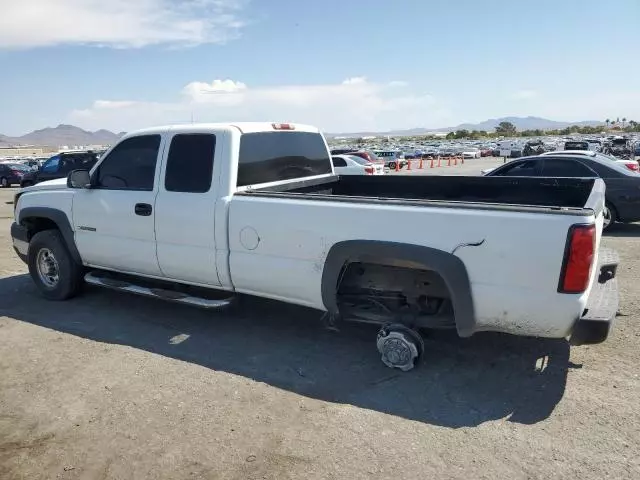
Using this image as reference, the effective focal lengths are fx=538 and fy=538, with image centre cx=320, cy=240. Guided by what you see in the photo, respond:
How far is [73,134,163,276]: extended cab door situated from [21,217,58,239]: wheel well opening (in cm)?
72

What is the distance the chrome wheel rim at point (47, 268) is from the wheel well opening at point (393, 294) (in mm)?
3798

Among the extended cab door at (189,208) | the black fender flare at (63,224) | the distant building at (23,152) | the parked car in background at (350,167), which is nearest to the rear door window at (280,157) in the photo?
the extended cab door at (189,208)

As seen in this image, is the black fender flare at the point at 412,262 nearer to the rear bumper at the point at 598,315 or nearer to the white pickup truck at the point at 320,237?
the white pickup truck at the point at 320,237

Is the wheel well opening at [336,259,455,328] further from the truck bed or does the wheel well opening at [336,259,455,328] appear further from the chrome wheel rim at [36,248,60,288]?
the chrome wheel rim at [36,248,60,288]

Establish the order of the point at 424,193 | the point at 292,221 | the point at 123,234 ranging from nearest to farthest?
the point at 292,221, the point at 123,234, the point at 424,193

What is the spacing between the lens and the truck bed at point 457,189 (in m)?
5.16

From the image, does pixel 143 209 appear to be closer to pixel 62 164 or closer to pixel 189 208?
pixel 189 208

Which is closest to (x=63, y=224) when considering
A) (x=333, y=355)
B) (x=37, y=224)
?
(x=37, y=224)

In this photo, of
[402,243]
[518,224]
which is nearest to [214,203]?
[402,243]

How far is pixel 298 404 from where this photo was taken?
3799 mm

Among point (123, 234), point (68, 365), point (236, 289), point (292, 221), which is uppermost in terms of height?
point (292, 221)

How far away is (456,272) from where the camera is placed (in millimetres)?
3721

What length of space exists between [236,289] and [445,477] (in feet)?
8.44

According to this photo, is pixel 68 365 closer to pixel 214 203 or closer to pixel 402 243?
pixel 214 203
